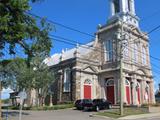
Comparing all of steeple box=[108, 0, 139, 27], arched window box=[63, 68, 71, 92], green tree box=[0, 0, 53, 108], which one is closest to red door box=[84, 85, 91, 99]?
arched window box=[63, 68, 71, 92]

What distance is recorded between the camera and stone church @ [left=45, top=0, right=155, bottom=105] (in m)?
44.0

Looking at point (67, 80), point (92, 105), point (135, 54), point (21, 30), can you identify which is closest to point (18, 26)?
point (21, 30)

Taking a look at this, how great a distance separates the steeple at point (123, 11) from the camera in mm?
49719

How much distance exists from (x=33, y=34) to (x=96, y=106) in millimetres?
15796

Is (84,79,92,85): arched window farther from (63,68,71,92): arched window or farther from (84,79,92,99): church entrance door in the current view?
(63,68,71,92): arched window

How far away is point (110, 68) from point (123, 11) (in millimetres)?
11490

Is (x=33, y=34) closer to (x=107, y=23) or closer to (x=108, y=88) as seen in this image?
(x=108, y=88)

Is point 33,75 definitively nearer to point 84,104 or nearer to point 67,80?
point 67,80

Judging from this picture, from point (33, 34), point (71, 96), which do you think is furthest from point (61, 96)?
point (33, 34)

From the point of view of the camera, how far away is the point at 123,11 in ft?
163

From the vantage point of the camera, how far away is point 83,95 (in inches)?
1720

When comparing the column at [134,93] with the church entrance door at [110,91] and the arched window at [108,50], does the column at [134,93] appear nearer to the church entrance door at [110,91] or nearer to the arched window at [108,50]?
the church entrance door at [110,91]

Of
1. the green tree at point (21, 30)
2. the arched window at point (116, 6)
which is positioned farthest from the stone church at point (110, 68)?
the green tree at point (21, 30)

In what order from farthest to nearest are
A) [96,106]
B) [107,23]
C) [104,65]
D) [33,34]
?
[107,23]
[104,65]
[96,106]
[33,34]
